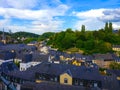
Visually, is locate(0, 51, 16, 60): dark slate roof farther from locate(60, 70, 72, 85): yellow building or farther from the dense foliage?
locate(60, 70, 72, 85): yellow building

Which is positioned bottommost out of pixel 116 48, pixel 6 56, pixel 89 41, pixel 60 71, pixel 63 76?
pixel 63 76

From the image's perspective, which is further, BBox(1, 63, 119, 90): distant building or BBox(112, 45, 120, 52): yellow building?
BBox(112, 45, 120, 52): yellow building

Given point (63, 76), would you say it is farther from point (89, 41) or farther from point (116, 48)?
point (116, 48)

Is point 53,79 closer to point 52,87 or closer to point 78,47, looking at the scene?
point 52,87

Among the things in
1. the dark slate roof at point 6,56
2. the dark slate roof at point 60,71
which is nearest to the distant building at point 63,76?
the dark slate roof at point 60,71

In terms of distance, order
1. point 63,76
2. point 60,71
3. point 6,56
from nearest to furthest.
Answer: point 63,76 → point 60,71 → point 6,56

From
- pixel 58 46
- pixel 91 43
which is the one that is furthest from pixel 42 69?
pixel 58 46

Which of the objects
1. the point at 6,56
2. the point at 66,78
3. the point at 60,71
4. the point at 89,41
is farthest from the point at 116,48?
the point at 66,78

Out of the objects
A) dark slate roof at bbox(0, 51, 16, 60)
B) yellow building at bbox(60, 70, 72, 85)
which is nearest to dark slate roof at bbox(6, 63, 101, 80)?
yellow building at bbox(60, 70, 72, 85)

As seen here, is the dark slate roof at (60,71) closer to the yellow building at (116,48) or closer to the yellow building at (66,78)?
the yellow building at (66,78)

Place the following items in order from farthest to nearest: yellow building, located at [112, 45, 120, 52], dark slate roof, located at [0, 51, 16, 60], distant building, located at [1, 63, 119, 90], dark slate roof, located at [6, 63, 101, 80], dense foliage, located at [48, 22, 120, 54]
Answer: yellow building, located at [112, 45, 120, 52] → dense foliage, located at [48, 22, 120, 54] → dark slate roof, located at [0, 51, 16, 60] → dark slate roof, located at [6, 63, 101, 80] → distant building, located at [1, 63, 119, 90]

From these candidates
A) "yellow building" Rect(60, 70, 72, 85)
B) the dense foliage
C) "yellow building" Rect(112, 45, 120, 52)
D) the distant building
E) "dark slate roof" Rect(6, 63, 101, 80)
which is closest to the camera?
the distant building
